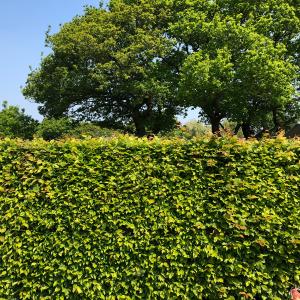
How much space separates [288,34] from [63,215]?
2608cm

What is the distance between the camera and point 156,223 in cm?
466

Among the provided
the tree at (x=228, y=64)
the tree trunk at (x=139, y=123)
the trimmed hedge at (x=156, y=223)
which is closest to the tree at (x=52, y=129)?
the tree trunk at (x=139, y=123)

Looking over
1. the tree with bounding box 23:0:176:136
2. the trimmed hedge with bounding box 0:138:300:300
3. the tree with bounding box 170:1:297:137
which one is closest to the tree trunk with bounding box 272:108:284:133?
the tree with bounding box 170:1:297:137

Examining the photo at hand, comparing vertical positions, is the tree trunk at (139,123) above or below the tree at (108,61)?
below

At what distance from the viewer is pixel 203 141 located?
4.81m

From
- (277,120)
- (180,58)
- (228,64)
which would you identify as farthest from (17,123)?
(277,120)

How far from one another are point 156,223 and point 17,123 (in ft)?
88.3

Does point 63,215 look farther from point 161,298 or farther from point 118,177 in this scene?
point 161,298

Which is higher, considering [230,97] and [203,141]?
[230,97]

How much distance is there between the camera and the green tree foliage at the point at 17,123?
28230 mm

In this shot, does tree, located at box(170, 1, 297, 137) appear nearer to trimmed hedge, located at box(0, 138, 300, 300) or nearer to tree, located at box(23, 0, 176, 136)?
tree, located at box(23, 0, 176, 136)

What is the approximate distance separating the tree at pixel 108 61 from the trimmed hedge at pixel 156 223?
19.7 metres

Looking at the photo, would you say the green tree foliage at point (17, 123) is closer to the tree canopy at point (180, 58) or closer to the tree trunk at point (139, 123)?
the tree canopy at point (180, 58)

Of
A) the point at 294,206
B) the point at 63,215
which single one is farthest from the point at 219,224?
the point at 63,215
